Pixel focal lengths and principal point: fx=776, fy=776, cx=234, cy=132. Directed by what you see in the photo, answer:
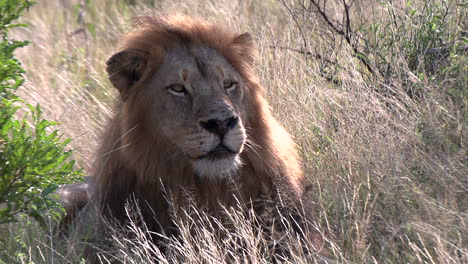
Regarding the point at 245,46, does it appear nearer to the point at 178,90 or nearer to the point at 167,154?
the point at 178,90

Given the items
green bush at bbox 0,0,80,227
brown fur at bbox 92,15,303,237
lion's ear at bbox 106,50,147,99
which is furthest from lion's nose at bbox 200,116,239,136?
green bush at bbox 0,0,80,227

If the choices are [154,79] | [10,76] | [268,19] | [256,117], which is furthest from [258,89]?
[268,19]

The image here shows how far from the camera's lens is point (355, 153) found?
5.08 metres

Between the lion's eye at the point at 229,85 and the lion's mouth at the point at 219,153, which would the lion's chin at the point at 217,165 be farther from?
the lion's eye at the point at 229,85

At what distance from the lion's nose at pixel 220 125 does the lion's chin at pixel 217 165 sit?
0.52 ft

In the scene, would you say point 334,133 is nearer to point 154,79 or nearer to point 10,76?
point 154,79

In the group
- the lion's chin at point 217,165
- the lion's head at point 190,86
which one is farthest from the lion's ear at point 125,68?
the lion's chin at point 217,165

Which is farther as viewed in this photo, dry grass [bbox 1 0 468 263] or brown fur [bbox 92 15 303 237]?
brown fur [bbox 92 15 303 237]

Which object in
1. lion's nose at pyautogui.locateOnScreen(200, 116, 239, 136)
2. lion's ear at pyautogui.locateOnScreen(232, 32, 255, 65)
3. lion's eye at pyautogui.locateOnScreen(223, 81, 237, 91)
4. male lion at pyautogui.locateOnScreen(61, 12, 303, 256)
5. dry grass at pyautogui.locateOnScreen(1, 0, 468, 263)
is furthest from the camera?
lion's ear at pyautogui.locateOnScreen(232, 32, 255, 65)

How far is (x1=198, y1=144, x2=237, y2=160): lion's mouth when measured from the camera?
4.22 meters

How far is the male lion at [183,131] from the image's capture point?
437 cm

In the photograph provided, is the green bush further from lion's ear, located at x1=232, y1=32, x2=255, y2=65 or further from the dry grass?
lion's ear, located at x1=232, y1=32, x2=255, y2=65

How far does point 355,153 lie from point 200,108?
4.15 ft

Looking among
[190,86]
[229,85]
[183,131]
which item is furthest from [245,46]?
[183,131]
